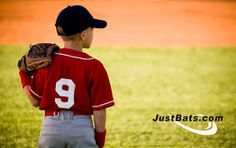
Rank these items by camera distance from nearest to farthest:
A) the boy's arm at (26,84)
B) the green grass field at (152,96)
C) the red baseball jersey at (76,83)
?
the red baseball jersey at (76,83) < the boy's arm at (26,84) < the green grass field at (152,96)

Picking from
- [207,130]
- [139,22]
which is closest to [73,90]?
[207,130]

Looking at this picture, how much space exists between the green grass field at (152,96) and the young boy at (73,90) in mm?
2216

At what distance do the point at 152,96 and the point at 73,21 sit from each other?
437cm

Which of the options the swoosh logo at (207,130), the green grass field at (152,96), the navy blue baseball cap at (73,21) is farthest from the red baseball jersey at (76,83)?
the swoosh logo at (207,130)

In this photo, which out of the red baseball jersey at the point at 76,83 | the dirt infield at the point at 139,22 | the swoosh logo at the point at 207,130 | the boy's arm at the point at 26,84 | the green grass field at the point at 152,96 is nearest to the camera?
the red baseball jersey at the point at 76,83

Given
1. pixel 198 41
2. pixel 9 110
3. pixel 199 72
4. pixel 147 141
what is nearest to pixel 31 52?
pixel 147 141

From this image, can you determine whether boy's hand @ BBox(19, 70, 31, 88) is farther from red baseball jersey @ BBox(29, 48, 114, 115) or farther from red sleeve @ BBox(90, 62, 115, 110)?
red sleeve @ BBox(90, 62, 115, 110)

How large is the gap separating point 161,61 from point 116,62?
38.0 inches

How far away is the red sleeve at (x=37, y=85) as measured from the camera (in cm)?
270

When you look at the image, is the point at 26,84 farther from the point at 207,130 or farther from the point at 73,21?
the point at 207,130

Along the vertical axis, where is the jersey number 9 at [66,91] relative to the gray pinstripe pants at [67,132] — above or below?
above

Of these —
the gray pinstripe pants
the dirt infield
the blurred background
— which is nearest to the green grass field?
the blurred background

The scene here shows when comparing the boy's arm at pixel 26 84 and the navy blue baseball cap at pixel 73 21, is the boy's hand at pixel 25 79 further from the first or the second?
the navy blue baseball cap at pixel 73 21

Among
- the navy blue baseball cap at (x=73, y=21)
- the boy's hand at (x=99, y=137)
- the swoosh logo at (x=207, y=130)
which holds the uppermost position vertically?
the navy blue baseball cap at (x=73, y=21)
